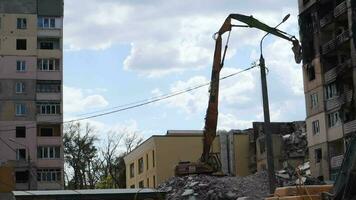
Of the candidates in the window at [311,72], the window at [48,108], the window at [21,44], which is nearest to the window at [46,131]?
the window at [48,108]

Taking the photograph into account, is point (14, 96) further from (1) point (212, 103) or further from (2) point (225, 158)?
(1) point (212, 103)

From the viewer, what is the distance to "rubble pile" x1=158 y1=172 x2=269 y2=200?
3256 cm

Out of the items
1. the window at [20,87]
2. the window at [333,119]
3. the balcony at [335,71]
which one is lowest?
the window at [333,119]

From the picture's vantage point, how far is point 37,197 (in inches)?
1183

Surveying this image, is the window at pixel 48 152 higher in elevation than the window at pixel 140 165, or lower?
higher

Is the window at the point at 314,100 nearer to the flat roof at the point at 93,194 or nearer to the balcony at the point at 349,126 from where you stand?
the balcony at the point at 349,126

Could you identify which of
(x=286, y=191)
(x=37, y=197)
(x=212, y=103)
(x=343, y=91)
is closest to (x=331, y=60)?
(x=343, y=91)

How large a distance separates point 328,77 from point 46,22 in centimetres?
3918

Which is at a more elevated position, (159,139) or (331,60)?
(331,60)

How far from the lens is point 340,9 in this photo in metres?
58.0

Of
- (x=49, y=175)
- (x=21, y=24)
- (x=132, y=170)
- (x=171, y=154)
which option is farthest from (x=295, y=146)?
(x=21, y=24)

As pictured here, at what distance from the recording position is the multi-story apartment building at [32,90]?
78.5 metres

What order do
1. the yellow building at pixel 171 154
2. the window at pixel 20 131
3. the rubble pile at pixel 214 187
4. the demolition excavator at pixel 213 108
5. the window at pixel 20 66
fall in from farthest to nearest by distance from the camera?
the window at pixel 20 66 → the window at pixel 20 131 → the yellow building at pixel 171 154 → the demolition excavator at pixel 213 108 → the rubble pile at pixel 214 187

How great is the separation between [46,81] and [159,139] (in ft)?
58.5
